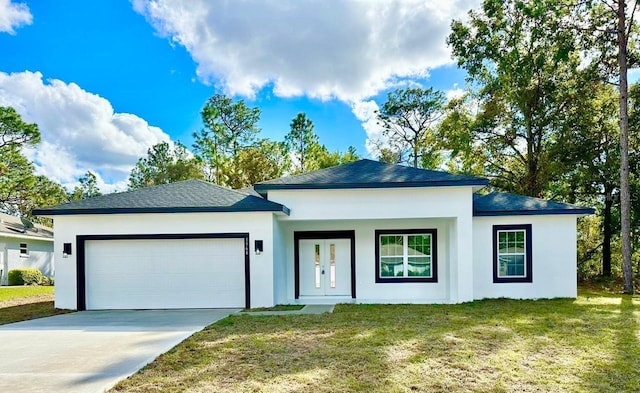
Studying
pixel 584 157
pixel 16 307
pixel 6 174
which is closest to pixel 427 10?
pixel 584 157

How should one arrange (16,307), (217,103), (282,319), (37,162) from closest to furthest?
(282,319), (16,307), (37,162), (217,103)

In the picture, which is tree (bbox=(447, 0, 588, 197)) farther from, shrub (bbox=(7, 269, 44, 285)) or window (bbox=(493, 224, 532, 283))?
shrub (bbox=(7, 269, 44, 285))

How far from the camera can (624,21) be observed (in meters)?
15.2

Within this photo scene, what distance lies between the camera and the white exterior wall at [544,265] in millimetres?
12492

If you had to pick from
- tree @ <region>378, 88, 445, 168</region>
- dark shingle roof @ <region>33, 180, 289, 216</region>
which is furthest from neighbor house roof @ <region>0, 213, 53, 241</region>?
tree @ <region>378, 88, 445, 168</region>

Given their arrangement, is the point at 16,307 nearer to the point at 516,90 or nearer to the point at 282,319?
the point at 282,319

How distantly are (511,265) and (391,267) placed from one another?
3419mm

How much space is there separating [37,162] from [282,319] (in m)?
25.9

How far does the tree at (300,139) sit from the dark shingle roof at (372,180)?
22203mm

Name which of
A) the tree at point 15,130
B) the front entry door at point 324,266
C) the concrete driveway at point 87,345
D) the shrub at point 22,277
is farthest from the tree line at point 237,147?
the concrete driveway at point 87,345

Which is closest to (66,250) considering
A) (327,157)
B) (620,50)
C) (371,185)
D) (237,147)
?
(371,185)

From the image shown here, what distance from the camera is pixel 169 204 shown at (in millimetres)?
11648

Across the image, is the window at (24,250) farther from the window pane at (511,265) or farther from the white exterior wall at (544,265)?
the window pane at (511,265)

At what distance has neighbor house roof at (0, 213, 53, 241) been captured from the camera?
70.5 ft
